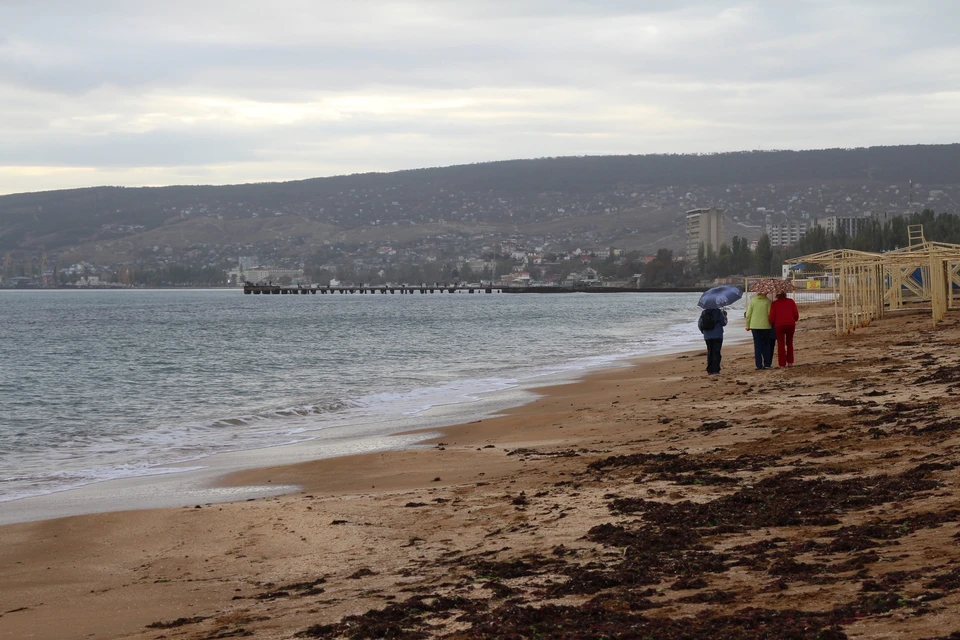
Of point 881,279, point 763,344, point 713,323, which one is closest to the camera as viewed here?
point 763,344

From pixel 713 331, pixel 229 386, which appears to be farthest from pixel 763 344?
pixel 229 386

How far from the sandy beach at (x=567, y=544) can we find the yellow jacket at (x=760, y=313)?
562cm

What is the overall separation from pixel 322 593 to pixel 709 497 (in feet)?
9.83

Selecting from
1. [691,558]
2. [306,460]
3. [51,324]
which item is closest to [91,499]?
[306,460]

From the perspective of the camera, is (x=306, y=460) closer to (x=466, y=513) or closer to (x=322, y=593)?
(x=466, y=513)

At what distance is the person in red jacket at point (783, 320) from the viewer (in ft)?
60.0

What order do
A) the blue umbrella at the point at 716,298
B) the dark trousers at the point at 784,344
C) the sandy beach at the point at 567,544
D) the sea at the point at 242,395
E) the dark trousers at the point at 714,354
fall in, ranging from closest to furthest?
the sandy beach at the point at 567,544 < the sea at the point at 242,395 < the dark trousers at the point at 784,344 < the dark trousers at the point at 714,354 < the blue umbrella at the point at 716,298

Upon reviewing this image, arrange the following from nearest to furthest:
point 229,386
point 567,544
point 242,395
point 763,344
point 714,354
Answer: point 567,544 < point 763,344 < point 714,354 < point 242,395 < point 229,386

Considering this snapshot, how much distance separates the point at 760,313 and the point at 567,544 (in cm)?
1246

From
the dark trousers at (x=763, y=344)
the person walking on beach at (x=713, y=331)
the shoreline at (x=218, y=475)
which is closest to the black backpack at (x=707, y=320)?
the person walking on beach at (x=713, y=331)

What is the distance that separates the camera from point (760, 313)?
60.8 ft

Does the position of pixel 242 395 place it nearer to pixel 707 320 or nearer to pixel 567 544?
pixel 707 320

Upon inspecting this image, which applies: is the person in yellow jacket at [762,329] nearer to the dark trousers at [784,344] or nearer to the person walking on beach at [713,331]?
the dark trousers at [784,344]

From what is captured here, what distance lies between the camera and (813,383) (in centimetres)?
1576
